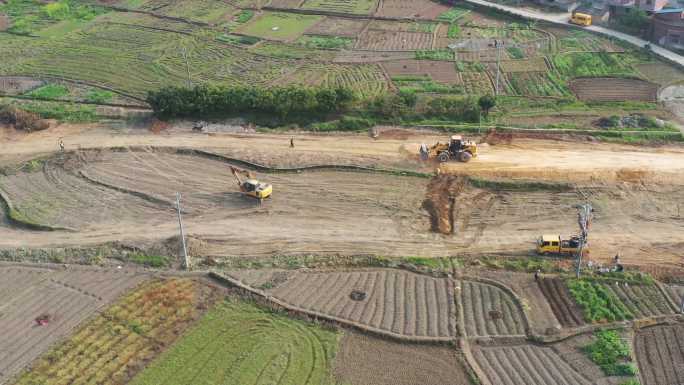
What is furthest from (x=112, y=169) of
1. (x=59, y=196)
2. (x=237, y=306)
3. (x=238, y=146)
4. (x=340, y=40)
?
(x=340, y=40)

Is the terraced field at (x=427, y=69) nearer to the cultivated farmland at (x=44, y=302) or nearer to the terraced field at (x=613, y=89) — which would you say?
the terraced field at (x=613, y=89)

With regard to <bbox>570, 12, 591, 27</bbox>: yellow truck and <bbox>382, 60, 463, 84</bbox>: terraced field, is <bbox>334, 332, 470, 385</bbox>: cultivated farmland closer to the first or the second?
<bbox>382, 60, 463, 84</bbox>: terraced field

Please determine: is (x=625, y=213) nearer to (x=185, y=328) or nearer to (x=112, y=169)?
(x=185, y=328)

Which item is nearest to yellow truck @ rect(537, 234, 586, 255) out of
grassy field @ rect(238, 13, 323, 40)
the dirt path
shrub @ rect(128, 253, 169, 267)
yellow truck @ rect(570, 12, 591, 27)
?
the dirt path

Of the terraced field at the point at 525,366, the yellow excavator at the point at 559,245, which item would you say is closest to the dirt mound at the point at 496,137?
the yellow excavator at the point at 559,245

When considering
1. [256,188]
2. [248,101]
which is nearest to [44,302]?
[256,188]

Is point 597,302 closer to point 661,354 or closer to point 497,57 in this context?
point 661,354
